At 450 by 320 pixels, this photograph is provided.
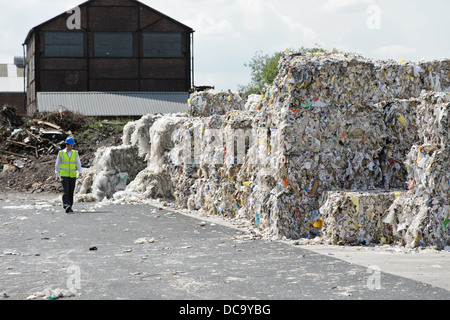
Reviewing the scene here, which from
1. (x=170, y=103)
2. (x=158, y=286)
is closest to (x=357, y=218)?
(x=158, y=286)

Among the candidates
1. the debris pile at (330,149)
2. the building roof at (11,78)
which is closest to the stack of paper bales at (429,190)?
the debris pile at (330,149)

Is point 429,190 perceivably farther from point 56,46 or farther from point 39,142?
point 56,46

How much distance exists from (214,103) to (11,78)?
4332 cm

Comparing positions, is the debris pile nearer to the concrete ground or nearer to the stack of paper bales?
the stack of paper bales

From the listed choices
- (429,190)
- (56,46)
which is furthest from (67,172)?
(56,46)

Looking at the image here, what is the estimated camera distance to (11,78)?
56.1 m

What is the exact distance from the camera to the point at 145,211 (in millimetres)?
15211

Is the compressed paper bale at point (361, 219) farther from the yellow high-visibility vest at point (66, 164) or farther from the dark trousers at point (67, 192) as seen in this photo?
the yellow high-visibility vest at point (66, 164)

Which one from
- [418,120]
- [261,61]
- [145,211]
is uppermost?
[261,61]

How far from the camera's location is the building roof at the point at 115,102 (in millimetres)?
40156

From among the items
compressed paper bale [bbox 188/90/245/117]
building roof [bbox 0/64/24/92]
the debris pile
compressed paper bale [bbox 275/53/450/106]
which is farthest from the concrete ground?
building roof [bbox 0/64/24/92]

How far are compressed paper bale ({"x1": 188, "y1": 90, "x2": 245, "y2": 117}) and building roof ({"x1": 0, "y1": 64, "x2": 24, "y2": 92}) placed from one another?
41.2m
